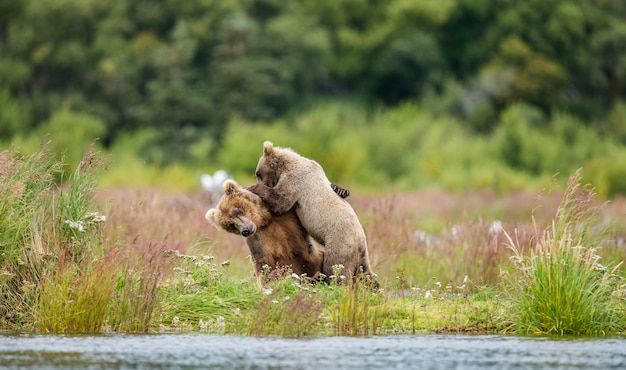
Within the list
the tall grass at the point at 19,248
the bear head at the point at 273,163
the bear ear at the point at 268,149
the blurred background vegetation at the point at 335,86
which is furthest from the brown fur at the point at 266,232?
the blurred background vegetation at the point at 335,86

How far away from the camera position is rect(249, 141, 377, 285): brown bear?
14.0 meters

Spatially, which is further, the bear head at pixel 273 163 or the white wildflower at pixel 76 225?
the bear head at pixel 273 163

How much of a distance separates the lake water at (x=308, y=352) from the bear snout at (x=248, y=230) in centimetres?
138

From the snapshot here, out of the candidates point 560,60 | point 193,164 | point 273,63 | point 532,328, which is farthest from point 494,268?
point 560,60

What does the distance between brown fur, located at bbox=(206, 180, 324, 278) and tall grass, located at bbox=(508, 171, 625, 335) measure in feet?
Result: 7.84

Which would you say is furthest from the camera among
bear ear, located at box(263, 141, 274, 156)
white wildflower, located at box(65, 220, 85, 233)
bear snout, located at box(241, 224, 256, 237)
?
bear ear, located at box(263, 141, 274, 156)

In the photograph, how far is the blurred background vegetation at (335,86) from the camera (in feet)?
145

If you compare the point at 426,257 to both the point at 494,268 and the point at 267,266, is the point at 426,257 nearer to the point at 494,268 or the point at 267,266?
the point at 494,268

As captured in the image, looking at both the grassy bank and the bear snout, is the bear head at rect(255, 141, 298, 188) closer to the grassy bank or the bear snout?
the bear snout

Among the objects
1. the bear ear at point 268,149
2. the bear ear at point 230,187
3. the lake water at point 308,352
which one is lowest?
the lake water at point 308,352

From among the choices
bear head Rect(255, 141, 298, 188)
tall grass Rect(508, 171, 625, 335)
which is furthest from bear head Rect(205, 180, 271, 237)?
tall grass Rect(508, 171, 625, 335)

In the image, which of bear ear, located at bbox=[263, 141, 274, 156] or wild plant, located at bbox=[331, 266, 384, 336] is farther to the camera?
bear ear, located at bbox=[263, 141, 274, 156]

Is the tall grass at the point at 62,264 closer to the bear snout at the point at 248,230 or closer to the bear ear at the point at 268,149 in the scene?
the bear snout at the point at 248,230

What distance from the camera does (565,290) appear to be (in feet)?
42.2
